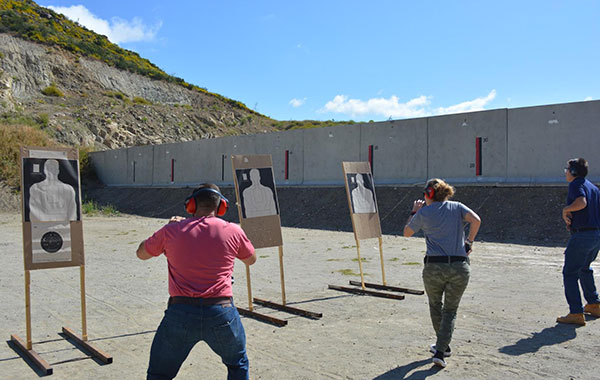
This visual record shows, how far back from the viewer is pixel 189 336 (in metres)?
3.11

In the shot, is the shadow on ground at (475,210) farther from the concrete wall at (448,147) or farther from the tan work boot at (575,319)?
the tan work boot at (575,319)

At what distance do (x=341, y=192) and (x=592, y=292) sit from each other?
1569 centimetres

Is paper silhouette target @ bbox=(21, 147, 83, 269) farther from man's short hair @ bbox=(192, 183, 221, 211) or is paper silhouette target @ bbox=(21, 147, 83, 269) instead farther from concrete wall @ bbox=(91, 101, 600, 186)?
concrete wall @ bbox=(91, 101, 600, 186)

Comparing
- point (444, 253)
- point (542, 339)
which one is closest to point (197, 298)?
point (444, 253)

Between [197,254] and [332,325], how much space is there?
359 centimetres

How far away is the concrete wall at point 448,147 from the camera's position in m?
16.6

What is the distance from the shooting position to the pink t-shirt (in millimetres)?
3189

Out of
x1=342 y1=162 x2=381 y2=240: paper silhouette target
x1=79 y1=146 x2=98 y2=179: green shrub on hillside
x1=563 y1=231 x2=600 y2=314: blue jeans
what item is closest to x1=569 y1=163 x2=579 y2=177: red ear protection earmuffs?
x1=563 y1=231 x2=600 y2=314: blue jeans

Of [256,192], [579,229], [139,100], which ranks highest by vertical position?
[139,100]

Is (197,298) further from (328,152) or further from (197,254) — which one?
(328,152)

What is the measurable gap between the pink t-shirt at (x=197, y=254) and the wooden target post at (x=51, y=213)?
8.85 ft

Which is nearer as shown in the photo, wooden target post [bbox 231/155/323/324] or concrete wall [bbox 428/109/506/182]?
wooden target post [bbox 231/155/323/324]

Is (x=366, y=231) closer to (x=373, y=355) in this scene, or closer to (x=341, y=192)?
(x=373, y=355)

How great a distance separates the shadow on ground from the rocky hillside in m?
18.7
